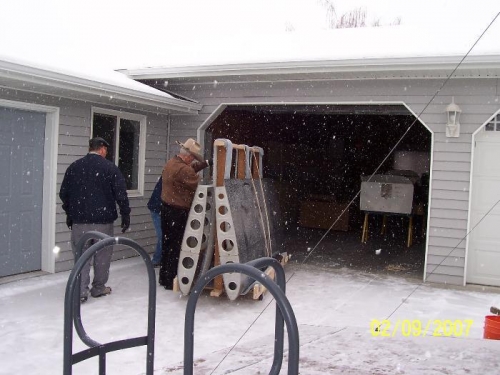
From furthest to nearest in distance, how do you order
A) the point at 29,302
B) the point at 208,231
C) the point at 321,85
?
the point at 321,85
the point at 208,231
the point at 29,302

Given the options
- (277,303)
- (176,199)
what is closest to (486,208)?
(176,199)

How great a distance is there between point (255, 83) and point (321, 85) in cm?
108

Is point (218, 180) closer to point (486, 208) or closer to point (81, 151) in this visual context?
point (81, 151)

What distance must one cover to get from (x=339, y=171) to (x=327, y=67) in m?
9.41

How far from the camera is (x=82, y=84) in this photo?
6.38 metres

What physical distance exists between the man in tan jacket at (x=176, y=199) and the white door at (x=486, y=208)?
389 cm

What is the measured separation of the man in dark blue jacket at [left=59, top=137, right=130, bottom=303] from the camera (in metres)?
5.53

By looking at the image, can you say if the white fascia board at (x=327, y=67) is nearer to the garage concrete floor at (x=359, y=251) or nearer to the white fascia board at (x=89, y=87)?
the white fascia board at (x=89, y=87)

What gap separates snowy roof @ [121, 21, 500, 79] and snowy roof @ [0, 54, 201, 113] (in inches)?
25.4

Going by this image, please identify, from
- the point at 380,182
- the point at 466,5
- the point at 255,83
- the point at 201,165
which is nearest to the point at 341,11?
the point at 466,5

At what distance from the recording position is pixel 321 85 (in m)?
7.86

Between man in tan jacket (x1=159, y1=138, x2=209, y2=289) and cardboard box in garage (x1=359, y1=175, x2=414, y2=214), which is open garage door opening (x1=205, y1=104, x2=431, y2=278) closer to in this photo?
cardboard box in garage (x1=359, y1=175, x2=414, y2=214)

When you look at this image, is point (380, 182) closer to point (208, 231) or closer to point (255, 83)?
point (255, 83)
